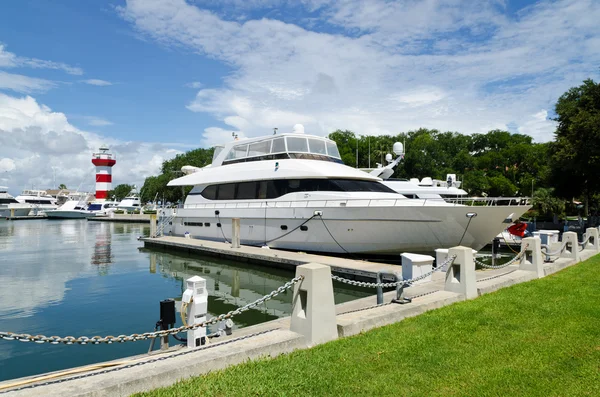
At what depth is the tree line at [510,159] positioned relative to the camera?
2417cm

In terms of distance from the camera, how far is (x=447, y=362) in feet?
14.0

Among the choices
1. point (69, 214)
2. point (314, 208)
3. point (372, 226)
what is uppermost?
point (314, 208)

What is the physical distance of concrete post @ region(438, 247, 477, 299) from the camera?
24.2ft

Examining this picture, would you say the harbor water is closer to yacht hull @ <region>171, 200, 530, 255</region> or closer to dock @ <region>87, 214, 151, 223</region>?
yacht hull @ <region>171, 200, 530, 255</region>

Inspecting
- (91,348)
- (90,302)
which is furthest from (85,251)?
(91,348)

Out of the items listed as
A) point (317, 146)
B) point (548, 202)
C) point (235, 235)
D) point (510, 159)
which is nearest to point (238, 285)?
point (235, 235)

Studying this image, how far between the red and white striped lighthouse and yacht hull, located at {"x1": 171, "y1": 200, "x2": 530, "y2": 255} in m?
65.5

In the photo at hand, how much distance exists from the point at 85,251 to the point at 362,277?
683 inches

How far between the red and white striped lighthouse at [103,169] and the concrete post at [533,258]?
251ft

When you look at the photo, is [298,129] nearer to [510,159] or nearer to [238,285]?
[238,285]

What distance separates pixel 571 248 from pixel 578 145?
13597 millimetres

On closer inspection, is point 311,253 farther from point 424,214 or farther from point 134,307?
point 134,307

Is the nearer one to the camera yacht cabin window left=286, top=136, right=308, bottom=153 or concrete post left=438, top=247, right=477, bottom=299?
concrete post left=438, top=247, right=477, bottom=299

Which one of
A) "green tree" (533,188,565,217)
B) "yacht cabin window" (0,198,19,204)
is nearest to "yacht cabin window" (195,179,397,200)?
"green tree" (533,188,565,217)
